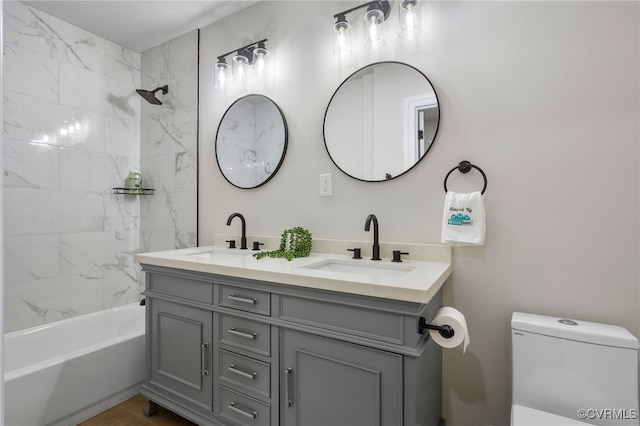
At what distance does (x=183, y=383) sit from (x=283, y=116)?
1.62 metres

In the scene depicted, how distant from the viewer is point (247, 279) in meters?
1.47

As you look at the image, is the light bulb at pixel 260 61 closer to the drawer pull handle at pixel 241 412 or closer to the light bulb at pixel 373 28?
the light bulb at pixel 373 28

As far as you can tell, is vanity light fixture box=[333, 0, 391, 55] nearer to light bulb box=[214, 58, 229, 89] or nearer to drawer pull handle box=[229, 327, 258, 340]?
light bulb box=[214, 58, 229, 89]

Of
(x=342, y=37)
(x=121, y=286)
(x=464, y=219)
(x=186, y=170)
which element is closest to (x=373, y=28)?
(x=342, y=37)

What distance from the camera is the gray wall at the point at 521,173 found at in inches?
51.7

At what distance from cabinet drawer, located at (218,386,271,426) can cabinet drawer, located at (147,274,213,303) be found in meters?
0.44

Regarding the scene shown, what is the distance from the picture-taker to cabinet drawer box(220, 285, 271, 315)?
1.43 metres

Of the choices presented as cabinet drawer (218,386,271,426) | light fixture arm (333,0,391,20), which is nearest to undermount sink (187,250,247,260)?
cabinet drawer (218,386,271,426)

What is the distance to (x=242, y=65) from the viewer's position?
2266 mm

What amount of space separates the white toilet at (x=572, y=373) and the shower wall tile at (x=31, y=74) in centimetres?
318

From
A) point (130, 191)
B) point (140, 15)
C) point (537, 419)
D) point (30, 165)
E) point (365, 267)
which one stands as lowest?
point (537, 419)

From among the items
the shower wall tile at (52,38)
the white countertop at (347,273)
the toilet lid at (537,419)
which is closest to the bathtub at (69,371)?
the white countertop at (347,273)

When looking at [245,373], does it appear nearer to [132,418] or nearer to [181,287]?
[181,287]

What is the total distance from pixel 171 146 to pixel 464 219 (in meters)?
2.30
